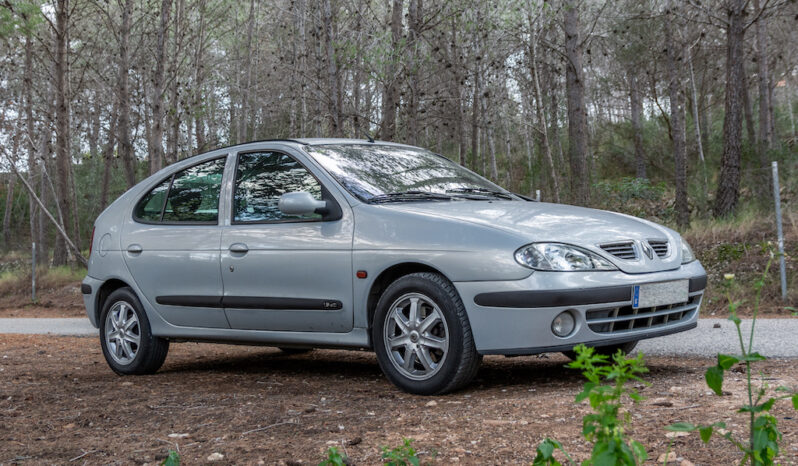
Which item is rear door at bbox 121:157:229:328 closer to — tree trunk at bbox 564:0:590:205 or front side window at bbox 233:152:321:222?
front side window at bbox 233:152:321:222

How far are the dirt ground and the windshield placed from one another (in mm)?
1299

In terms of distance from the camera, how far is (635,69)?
3194 cm

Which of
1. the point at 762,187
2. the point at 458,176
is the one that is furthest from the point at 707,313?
the point at 458,176

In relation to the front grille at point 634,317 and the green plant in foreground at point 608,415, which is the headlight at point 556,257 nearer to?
the front grille at point 634,317

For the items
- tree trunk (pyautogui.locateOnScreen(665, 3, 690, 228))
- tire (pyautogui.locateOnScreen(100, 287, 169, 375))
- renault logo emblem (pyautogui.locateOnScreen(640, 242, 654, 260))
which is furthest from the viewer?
tree trunk (pyautogui.locateOnScreen(665, 3, 690, 228))

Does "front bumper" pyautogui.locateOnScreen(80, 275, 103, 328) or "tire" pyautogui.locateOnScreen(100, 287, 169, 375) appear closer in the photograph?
"tire" pyautogui.locateOnScreen(100, 287, 169, 375)

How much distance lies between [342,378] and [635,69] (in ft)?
94.6

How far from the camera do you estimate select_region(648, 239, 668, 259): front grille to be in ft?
16.5

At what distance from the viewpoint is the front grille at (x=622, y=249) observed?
471 cm

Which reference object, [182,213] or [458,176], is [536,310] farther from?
[182,213]

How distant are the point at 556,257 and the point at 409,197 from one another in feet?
4.01

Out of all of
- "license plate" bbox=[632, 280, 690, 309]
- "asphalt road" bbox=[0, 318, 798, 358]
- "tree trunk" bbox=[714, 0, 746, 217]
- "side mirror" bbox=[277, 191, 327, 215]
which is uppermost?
"tree trunk" bbox=[714, 0, 746, 217]

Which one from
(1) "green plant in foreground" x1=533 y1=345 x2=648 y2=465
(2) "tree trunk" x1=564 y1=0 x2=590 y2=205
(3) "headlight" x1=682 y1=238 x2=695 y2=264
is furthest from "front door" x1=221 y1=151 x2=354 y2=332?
(2) "tree trunk" x1=564 y1=0 x2=590 y2=205

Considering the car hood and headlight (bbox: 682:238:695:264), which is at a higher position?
the car hood
